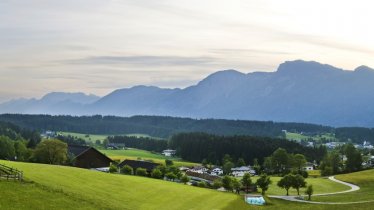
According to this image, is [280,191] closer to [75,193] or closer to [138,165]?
[138,165]

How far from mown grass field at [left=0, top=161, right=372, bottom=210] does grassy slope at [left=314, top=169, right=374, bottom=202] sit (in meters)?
9.74

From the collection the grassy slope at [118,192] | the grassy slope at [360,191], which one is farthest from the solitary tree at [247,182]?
the grassy slope at [118,192]

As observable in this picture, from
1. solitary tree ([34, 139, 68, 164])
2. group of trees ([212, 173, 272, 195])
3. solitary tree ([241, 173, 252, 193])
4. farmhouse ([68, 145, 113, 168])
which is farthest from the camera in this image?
farmhouse ([68, 145, 113, 168])

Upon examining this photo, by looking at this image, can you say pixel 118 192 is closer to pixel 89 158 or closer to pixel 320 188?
pixel 320 188

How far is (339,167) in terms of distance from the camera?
550 ft

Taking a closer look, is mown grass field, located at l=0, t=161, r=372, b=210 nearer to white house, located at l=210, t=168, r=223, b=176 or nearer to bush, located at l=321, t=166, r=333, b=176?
bush, located at l=321, t=166, r=333, b=176

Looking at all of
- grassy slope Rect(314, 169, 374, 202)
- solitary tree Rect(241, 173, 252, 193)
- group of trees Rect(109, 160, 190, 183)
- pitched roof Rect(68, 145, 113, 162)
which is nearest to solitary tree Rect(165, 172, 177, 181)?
group of trees Rect(109, 160, 190, 183)

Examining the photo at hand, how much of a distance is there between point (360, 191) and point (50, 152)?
6898 cm

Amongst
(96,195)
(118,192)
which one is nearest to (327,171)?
(118,192)

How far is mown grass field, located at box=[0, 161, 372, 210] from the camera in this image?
4966 centimetres

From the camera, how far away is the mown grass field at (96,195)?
163 ft

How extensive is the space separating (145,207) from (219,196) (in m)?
24.7

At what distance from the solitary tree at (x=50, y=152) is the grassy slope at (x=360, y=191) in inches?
2291

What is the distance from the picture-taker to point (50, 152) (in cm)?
11169
